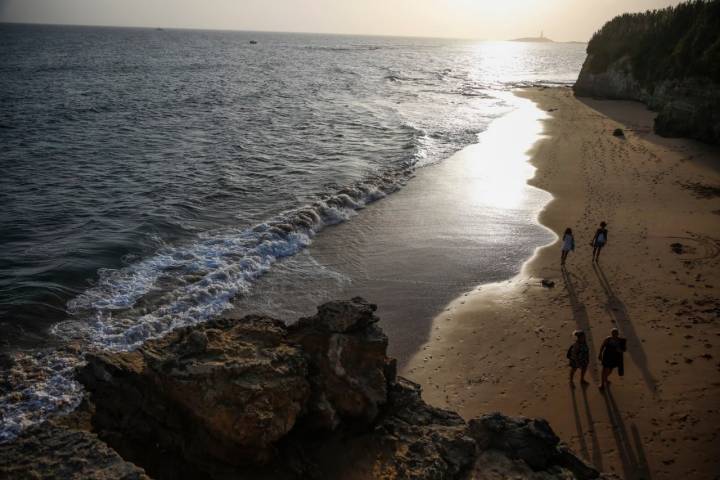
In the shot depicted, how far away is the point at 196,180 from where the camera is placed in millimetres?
22562

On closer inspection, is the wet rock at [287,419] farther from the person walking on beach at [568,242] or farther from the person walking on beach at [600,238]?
the person walking on beach at [600,238]

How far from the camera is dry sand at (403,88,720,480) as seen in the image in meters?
8.14

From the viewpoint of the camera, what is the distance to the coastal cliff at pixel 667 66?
1063 inches

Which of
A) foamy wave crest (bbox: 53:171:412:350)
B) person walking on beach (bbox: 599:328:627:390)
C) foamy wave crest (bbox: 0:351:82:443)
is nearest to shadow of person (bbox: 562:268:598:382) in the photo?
person walking on beach (bbox: 599:328:627:390)

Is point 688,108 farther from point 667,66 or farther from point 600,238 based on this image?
point 600,238

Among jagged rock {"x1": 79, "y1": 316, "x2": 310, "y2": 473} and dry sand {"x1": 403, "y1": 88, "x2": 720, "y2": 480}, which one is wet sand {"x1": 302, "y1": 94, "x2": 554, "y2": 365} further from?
jagged rock {"x1": 79, "y1": 316, "x2": 310, "y2": 473}

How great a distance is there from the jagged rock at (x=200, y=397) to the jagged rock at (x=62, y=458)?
54cm

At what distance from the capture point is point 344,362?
669 centimetres

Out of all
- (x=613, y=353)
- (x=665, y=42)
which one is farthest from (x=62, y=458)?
(x=665, y=42)

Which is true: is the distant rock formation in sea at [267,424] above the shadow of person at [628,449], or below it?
above

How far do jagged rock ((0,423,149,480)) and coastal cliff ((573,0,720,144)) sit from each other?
31579mm

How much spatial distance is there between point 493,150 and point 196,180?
17.4 meters

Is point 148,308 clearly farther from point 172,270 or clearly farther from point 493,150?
point 493,150

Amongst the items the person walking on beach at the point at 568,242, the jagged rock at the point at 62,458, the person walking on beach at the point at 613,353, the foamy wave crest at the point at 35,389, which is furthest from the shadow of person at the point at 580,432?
the foamy wave crest at the point at 35,389
